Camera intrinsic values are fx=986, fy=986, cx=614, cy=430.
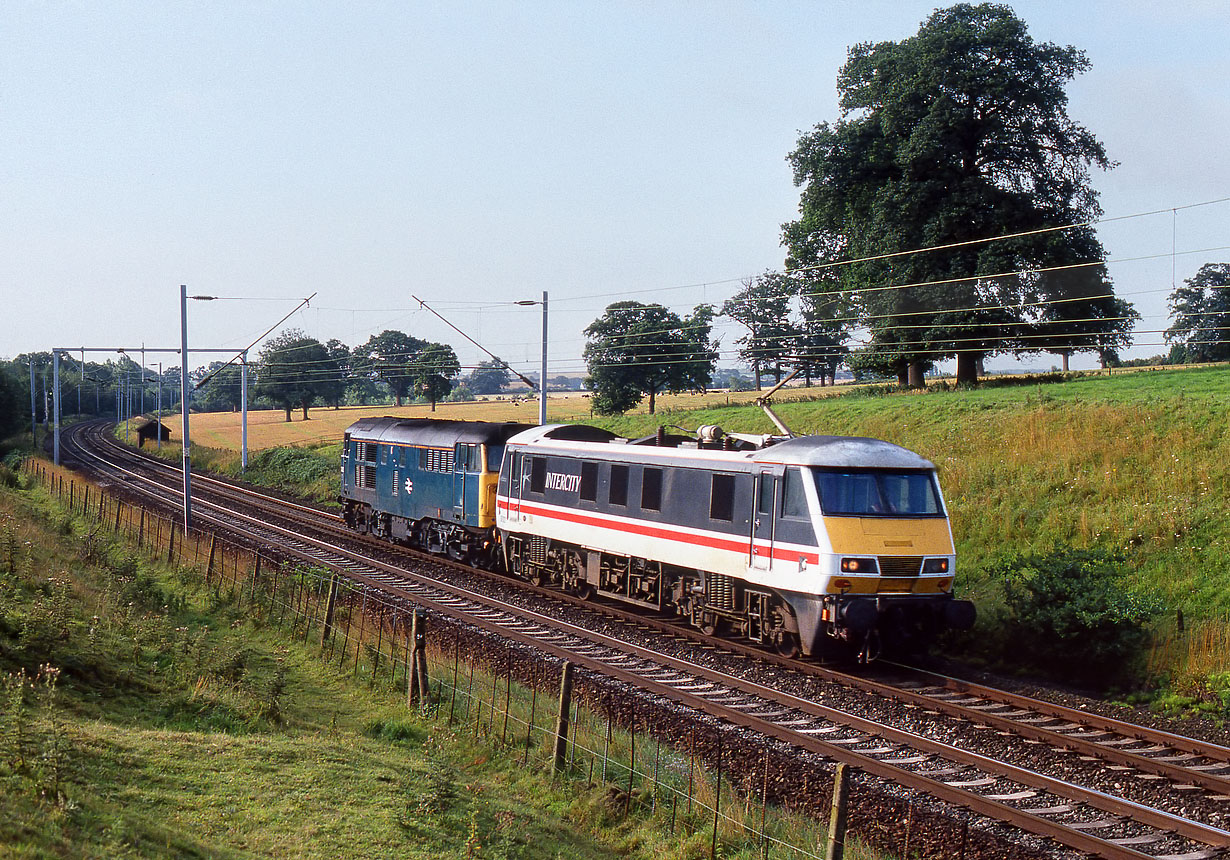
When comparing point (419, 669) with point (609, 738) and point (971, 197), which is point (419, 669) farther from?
point (971, 197)

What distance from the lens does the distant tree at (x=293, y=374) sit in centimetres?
8950

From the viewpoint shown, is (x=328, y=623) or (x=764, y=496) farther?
(x=328, y=623)

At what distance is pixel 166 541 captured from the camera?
28.1 metres

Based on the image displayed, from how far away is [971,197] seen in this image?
37188 millimetres

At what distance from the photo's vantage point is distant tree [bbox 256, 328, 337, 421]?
89.5 metres

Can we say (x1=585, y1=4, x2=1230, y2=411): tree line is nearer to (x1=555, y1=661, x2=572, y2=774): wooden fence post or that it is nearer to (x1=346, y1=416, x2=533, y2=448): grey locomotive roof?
(x1=346, y1=416, x2=533, y2=448): grey locomotive roof

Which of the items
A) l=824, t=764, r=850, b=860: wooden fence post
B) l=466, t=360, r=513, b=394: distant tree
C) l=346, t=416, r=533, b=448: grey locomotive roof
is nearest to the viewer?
l=824, t=764, r=850, b=860: wooden fence post

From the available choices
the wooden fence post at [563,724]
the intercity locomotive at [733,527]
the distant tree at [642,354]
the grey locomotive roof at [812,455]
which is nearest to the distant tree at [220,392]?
the distant tree at [642,354]

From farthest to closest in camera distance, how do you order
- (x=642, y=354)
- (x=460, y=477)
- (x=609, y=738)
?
(x=642, y=354), (x=460, y=477), (x=609, y=738)

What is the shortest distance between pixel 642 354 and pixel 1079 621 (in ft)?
162

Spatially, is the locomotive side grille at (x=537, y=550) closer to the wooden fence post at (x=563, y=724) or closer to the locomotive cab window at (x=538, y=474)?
the locomotive cab window at (x=538, y=474)

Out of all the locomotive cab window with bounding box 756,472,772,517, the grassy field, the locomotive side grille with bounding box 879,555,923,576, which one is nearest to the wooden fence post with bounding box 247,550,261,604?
the locomotive cab window with bounding box 756,472,772,517

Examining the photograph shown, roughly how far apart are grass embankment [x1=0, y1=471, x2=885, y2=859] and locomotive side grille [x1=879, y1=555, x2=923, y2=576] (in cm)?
519

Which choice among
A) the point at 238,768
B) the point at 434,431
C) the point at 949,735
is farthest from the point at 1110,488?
the point at 238,768
